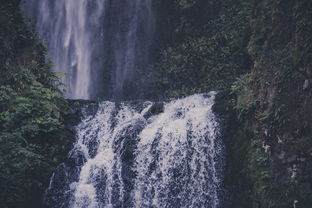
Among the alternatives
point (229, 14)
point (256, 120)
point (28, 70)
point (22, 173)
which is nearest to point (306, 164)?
point (256, 120)

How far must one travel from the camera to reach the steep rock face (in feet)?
37.6

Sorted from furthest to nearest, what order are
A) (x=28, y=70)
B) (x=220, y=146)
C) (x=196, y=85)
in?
(x=196, y=85), (x=28, y=70), (x=220, y=146)

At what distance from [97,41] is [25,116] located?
14741 mm

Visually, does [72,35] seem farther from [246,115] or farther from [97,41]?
[246,115]

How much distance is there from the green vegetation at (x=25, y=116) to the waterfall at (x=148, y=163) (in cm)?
79

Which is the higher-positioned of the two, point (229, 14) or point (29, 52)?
point (229, 14)

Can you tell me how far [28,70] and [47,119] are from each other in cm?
256

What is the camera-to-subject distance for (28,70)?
16.5 meters

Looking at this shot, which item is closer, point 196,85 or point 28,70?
point 28,70

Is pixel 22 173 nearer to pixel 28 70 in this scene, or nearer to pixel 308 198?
pixel 28 70

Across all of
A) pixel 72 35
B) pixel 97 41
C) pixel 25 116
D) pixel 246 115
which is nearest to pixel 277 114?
pixel 246 115

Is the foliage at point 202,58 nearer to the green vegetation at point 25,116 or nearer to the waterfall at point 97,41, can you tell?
the waterfall at point 97,41

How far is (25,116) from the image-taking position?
1476 cm

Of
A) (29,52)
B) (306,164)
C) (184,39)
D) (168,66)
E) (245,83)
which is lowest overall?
(306,164)
